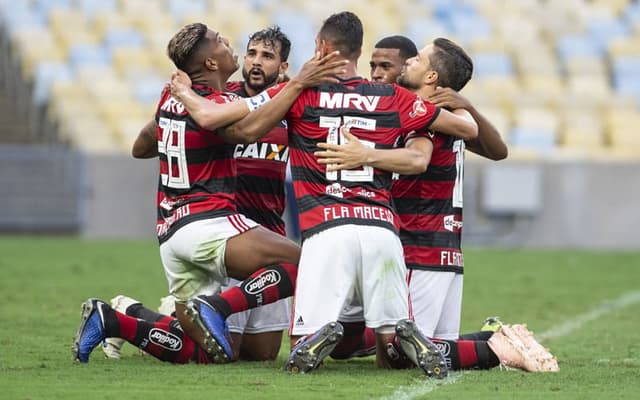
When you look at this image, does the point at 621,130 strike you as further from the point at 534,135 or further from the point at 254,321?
the point at 254,321

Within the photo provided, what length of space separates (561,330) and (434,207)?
3186 mm

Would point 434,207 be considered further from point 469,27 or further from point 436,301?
point 469,27

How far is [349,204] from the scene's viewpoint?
7176 mm

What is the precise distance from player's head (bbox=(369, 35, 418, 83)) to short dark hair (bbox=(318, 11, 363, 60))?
0.96m

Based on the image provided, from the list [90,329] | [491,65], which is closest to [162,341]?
[90,329]

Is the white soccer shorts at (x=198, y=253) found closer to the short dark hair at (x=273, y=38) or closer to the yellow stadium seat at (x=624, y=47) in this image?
the short dark hair at (x=273, y=38)

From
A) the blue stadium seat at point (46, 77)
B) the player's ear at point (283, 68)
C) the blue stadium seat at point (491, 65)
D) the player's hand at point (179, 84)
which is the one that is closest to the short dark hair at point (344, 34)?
the player's hand at point (179, 84)

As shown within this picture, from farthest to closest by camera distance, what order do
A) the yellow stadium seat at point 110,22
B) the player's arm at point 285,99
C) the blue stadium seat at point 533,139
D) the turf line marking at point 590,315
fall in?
the yellow stadium seat at point 110,22
the blue stadium seat at point 533,139
the turf line marking at point 590,315
the player's arm at point 285,99

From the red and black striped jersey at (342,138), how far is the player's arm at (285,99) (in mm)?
86

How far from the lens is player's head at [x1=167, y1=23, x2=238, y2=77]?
304 inches

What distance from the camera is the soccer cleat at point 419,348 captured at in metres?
6.83

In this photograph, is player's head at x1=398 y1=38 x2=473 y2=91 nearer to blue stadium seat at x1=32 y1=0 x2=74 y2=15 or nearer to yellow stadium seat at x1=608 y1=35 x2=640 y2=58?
yellow stadium seat at x1=608 y1=35 x2=640 y2=58

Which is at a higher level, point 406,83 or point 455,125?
point 406,83

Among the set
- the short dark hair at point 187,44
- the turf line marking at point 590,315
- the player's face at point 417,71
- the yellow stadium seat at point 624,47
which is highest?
the yellow stadium seat at point 624,47
